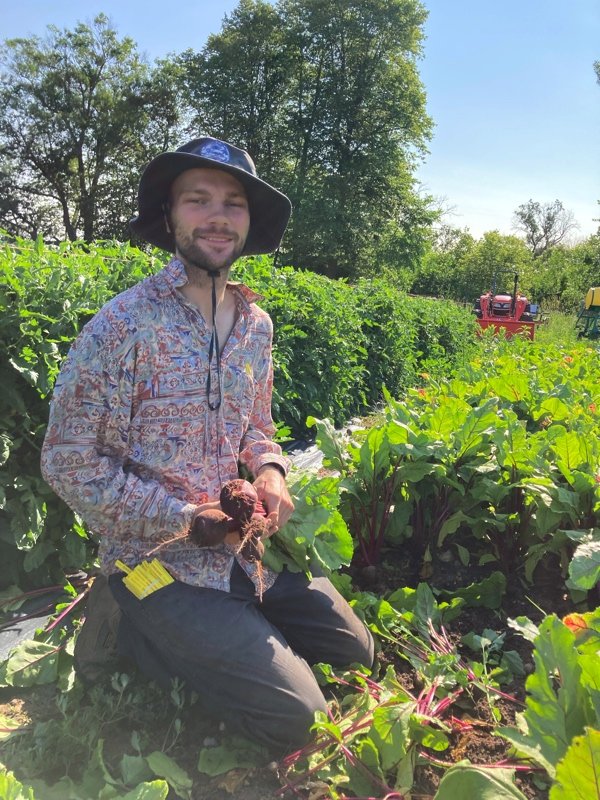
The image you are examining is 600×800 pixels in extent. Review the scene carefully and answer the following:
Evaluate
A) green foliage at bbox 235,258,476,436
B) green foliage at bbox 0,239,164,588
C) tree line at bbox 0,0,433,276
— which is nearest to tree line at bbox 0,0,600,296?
tree line at bbox 0,0,433,276

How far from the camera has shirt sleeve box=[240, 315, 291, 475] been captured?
2297 millimetres

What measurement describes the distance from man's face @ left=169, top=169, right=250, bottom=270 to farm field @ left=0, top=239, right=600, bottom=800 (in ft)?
3.07

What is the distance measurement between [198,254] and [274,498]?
0.87 metres

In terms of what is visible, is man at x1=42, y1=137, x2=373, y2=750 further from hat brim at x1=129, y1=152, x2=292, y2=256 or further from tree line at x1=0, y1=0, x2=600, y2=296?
tree line at x1=0, y1=0, x2=600, y2=296

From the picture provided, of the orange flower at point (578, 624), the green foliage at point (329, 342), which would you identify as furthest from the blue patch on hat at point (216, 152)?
the green foliage at point (329, 342)

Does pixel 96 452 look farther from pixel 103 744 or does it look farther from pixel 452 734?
pixel 452 734

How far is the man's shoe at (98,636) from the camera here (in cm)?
214

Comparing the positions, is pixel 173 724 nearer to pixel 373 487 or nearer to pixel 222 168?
pixel 373 487

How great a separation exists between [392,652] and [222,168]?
1.90 m

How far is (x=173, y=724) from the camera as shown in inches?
80.1

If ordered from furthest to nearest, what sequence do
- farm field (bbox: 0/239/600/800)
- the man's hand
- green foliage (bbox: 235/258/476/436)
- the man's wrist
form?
green foliage (bbox: 235/258/476/436)
the man's wrist
the man's hand
farm field (bbox: 0/239/600/800)

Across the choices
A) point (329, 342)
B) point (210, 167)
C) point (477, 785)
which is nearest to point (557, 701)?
point (477, 785)

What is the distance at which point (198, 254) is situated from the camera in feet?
6.95

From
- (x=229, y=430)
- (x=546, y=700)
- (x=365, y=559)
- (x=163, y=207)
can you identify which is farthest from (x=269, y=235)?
(x=546, y=700)
